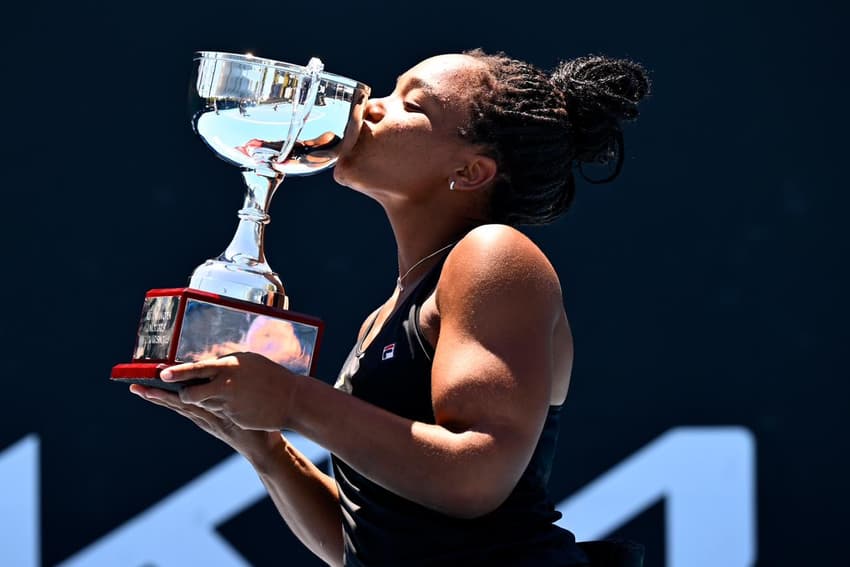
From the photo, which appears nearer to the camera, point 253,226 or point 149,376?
point 149,376

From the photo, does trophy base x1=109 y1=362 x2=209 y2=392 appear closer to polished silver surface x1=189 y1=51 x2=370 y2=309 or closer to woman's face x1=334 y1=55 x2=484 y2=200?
polished silver surface x1=189 y1=51 x2=370 y2=309

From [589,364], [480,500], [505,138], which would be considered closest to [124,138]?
[589,364]

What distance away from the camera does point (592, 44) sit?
11.4 ft

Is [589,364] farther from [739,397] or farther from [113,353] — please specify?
[113,353]

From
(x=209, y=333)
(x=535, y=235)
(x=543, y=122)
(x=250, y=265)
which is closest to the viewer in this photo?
(x=209, y=333)

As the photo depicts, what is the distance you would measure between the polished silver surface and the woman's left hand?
186 millimetres

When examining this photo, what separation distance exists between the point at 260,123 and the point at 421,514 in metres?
0.53

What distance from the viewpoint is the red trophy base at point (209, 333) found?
4.84ft

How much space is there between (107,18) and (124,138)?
342mm

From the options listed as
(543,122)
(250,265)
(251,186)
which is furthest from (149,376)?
(543,122)

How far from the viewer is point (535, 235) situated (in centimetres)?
344

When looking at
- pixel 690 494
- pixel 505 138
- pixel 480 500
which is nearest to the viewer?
pixel 480 500

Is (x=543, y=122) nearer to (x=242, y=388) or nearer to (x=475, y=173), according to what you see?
(x=475, y=173)

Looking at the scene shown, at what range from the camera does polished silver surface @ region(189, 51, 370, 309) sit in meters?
1.60
